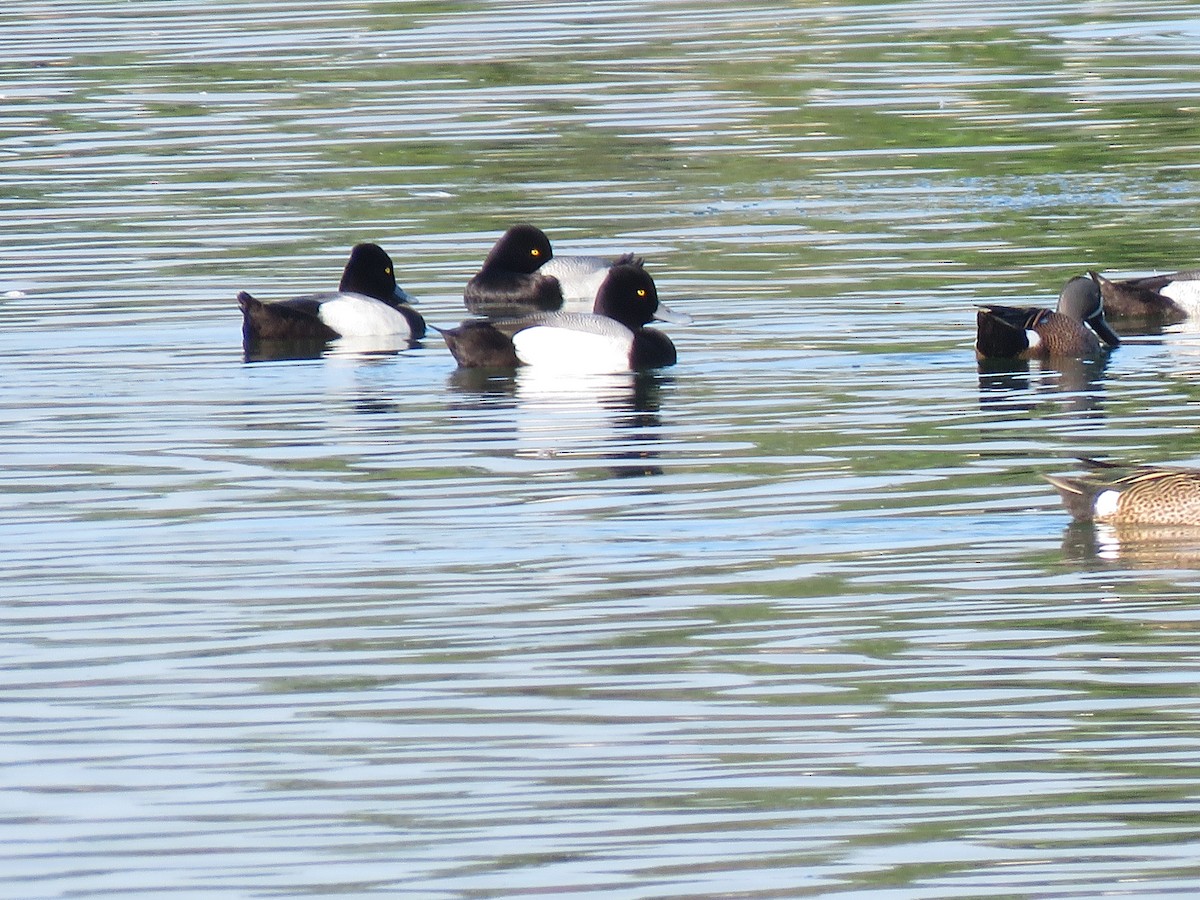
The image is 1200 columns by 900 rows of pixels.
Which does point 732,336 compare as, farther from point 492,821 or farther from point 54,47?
point 54,47

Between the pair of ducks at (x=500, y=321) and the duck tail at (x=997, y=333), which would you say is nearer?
the duck tail at (x=997, y=333)

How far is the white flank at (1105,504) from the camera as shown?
998 centimetres

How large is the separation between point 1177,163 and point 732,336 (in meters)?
7.44

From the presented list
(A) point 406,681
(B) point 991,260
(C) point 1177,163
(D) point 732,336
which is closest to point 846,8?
(C) point 1177,163

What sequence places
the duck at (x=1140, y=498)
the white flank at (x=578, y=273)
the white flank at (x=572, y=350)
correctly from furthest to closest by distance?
the white flank at (x=578, y=273) < the white flank at (x=572, y=350) < the duck at (x=1140, y=498)

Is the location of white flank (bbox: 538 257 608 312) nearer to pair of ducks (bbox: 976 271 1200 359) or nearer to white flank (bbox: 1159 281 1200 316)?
pair of ducks (bbox: 976 271 1200 359)

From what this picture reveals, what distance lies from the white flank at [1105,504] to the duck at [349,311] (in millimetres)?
6342

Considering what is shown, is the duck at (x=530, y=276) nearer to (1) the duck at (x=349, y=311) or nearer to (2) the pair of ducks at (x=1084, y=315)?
(1) the duck at (x=349, y=311)

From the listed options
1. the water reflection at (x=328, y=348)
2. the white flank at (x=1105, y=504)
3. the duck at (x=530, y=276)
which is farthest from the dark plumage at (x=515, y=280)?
the white flank at (x=1105, y=504)

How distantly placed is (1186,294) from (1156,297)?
18 cm

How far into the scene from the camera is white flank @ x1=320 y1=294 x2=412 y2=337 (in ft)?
51.4

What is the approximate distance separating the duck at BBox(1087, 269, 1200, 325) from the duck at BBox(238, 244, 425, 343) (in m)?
4.29

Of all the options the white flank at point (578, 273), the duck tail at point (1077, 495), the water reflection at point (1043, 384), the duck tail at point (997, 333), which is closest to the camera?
the duck tail at point (1077, 495)

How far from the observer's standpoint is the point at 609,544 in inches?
397
